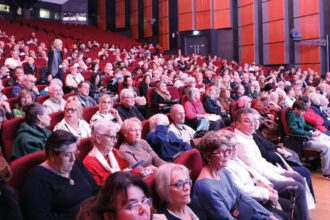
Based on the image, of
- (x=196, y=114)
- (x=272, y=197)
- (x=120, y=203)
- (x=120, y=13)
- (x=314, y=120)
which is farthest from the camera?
(x=120, y=13)

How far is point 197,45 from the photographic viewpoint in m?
11.7

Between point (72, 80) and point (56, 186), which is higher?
point (72, 80)

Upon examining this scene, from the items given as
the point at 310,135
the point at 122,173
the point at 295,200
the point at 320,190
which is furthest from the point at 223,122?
the point at 122,173

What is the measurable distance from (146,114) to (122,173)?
11.5ft

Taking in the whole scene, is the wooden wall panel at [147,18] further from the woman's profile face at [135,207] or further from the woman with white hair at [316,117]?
the woman's profile face at [135,207]

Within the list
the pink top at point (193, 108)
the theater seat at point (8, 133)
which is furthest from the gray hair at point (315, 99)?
the theater seat at point (8, 133)

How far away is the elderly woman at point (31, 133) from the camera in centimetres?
205

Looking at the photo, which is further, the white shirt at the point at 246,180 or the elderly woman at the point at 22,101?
the elderly woman at the point at 22,101

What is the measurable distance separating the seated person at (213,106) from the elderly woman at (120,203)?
3355mm

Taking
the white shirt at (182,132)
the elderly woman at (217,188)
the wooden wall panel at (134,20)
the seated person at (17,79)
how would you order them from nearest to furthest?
the elderly woman at (217,188)
the white shirt at (182,132)
the seated person at (17,79)
the wooden wall panel at (134,20)

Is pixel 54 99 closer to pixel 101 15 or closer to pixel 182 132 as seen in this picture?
pixel 182 132

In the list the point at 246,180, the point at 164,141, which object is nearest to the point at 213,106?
the point at 164,141

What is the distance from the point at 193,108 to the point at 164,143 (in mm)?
1531

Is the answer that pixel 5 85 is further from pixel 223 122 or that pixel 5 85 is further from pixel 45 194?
pixel 45 194
